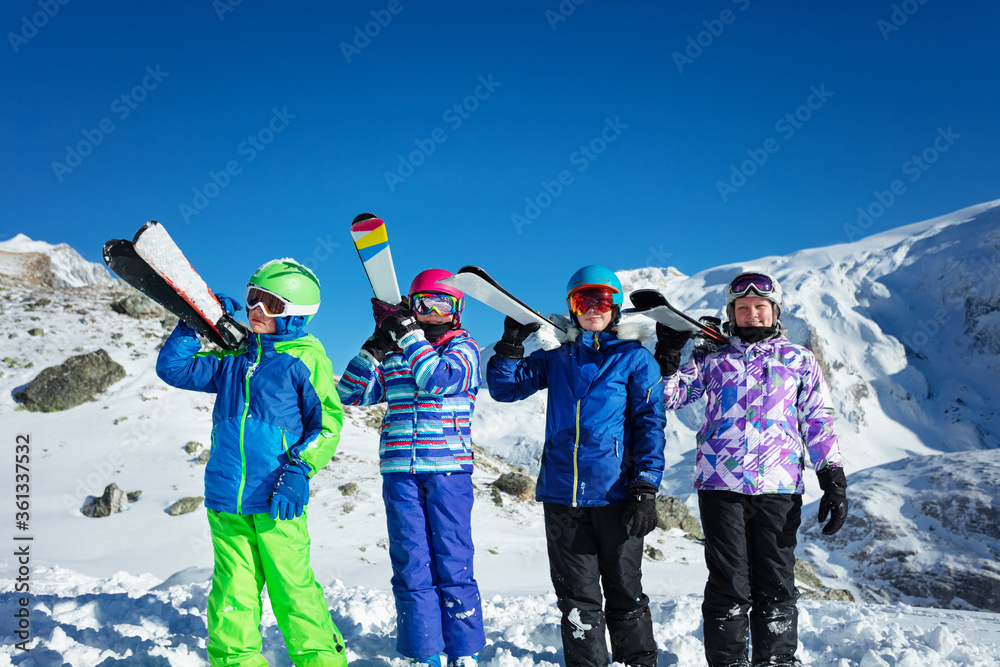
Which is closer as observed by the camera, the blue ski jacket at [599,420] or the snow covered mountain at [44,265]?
the blue ski jacket at [599,420]

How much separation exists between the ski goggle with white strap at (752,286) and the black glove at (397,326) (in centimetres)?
201

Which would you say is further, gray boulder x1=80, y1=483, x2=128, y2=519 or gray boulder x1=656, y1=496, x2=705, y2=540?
gray boulder x1=656, y1=496, x2=705, y2=540

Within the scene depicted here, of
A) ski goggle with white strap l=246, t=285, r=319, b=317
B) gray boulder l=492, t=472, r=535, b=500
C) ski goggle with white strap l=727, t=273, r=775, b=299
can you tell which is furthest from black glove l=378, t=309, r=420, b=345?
gray boulder l=492, t=472, r=535, b=500

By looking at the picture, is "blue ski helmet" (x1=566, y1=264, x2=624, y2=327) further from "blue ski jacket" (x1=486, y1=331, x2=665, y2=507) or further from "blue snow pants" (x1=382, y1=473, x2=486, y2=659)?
"blue snow pants" (x1=382, y1=473, x2=486, y2=659)

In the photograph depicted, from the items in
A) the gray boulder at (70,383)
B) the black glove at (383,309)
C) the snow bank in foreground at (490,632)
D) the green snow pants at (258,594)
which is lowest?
the snow bank in foreground at (490,632)

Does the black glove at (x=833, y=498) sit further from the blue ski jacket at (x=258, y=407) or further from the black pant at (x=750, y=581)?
the blue ski jacket at (x=258, y=407)

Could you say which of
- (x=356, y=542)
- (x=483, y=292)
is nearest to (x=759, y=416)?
(x=483, y=292)

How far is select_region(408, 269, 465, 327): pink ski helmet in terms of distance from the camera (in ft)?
11.7

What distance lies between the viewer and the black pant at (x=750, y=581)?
3162 mm

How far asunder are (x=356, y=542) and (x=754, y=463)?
7.42m

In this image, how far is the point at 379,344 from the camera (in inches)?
133

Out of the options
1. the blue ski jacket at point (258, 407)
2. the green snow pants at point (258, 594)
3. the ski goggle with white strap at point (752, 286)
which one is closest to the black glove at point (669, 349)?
the ski goggle with white strap at point (752, 286)

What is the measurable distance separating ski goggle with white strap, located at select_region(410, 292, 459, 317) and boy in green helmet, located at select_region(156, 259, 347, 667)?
64 cm

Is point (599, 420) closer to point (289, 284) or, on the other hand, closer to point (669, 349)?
point (669, 349)
